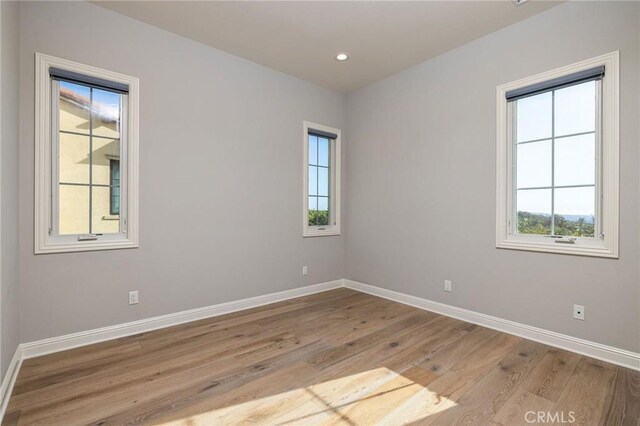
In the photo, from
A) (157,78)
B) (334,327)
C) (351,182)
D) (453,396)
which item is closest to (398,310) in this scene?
(334,327)

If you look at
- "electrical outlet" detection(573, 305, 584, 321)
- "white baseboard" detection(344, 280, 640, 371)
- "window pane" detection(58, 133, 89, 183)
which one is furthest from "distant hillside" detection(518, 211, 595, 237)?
"window pane" detection(58, 133, 89, 183)

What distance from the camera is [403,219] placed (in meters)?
3.84

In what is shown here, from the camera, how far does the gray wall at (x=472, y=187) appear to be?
2.31 metres

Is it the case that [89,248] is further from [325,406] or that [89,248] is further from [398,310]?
[398,310]

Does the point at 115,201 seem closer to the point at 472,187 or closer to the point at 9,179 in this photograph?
the point at 9,179

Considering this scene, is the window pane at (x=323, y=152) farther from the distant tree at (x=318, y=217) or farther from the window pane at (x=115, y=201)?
the window pane at (x=115, y=201)

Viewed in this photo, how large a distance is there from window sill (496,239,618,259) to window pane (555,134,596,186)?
524mm

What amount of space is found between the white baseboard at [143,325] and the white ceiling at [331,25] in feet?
9.04

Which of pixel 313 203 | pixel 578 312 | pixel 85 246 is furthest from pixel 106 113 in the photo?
pixel 578 312

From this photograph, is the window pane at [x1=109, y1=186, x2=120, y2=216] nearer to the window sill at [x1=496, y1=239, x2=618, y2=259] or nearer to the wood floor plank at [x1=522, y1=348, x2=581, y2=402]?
the wood floor plank at [x1=522, y1=348, x2=581, y2=402]

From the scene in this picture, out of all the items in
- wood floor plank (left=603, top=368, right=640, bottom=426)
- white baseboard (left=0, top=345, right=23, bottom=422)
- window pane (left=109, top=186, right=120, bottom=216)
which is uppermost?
window pane (left=109, top=186, right=120, bottom=216)

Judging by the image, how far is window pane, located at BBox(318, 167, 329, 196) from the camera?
14.4 ft

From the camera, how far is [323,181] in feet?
14.6

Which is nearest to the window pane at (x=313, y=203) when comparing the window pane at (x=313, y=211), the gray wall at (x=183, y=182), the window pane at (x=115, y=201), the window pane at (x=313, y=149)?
the window pane at (x=313, y=211)
